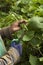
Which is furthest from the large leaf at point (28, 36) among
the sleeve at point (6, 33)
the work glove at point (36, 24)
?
the sleeve at point (6, 33)

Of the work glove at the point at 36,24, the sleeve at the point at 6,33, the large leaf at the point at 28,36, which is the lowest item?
the sleeve at the point at 6,33

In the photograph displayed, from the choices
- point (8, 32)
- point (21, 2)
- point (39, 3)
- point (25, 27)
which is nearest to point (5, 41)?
point (8, 32)

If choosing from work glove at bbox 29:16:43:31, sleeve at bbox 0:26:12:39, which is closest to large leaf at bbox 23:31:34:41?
work glove at bbox 29:16:43:31

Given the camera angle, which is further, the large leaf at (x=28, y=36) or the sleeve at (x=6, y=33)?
the sleeve at (x=6, y=33)

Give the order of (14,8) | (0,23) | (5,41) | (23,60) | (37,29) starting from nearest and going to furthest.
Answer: (37,29) < (23,60) < (5,41) < (0,23) < (14,8)

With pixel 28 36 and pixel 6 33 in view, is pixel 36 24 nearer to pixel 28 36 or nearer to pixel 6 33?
pixel 28 36

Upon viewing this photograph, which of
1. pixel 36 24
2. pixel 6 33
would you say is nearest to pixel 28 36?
pixel 36 24

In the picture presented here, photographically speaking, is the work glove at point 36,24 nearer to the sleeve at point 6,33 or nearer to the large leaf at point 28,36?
the large leaf at point 28,36

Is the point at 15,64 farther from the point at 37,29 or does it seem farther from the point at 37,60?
the point at 37,29

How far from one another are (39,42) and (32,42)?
5 cm

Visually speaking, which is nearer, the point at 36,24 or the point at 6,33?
the point at 36,24

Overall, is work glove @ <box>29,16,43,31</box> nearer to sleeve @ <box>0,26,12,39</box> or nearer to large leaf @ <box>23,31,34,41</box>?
large leaf @ <box>23,31,34,41</box>

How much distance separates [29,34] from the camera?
5.86 feet

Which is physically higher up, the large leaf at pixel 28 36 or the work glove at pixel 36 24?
the work glove at pixel 36 24
